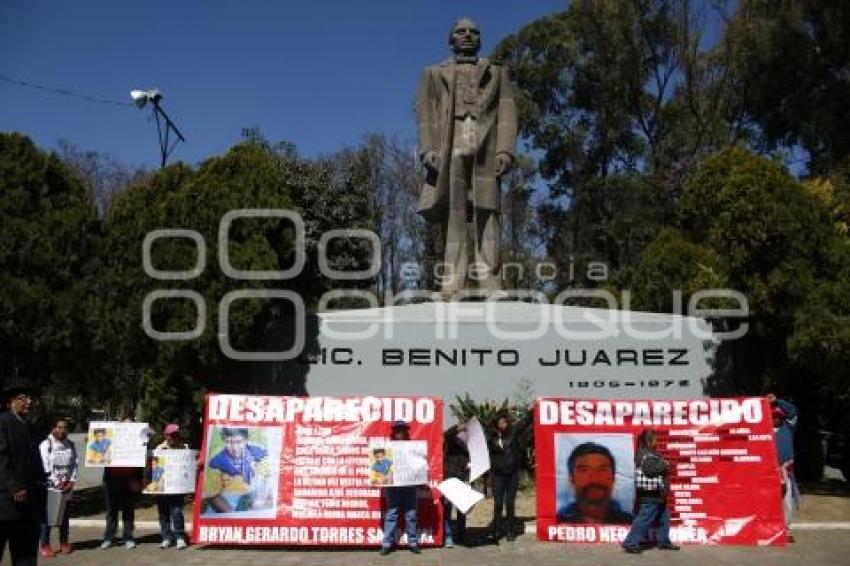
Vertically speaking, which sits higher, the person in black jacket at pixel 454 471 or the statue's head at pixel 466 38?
the statue's head at pixel 466 38

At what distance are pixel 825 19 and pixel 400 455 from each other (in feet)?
83.3

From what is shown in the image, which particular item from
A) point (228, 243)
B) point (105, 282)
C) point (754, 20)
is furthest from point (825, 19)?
point (105, 282)

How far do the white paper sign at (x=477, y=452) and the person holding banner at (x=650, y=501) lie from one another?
5.21ft

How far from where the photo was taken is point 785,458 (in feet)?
32.8

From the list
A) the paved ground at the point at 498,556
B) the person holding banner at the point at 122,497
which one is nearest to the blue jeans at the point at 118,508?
the person holding banner at the point at 122,497

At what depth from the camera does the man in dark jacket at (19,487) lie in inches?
259

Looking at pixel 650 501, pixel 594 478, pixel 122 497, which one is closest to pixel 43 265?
pixel 122 497

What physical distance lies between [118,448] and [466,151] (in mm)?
8919

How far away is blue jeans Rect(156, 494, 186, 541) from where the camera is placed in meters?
9.65

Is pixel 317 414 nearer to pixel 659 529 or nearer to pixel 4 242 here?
pixel 659 529

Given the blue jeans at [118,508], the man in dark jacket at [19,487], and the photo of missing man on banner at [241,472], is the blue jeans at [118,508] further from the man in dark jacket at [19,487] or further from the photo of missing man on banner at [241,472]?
the man in dark jacket at [19,487]

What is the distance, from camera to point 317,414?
979 cm

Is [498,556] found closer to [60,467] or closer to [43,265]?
[60,467]

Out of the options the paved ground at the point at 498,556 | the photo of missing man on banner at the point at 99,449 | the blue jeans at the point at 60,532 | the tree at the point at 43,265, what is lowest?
the paved ground at the point at 498,556
